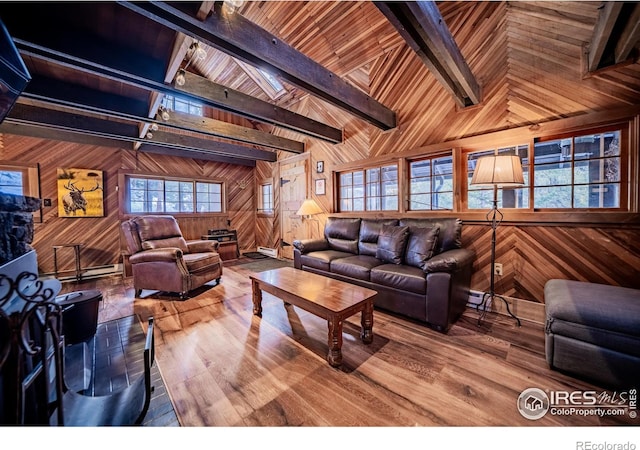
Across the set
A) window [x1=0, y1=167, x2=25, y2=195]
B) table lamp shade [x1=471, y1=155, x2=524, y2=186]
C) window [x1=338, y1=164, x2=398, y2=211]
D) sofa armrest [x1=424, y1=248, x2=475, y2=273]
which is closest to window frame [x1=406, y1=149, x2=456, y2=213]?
window [x1=338, y1=164, x2=398, y2=211]

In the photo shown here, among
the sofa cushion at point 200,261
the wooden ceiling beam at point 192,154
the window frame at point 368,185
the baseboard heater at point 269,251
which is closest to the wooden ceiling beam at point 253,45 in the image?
the window frame at point 368,185

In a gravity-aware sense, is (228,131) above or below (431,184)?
above

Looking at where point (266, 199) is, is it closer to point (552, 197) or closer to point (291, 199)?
point (291, 199)

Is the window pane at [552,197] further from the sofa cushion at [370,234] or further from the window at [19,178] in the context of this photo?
the window at [19,178]

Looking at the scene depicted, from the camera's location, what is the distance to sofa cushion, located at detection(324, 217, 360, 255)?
3607mm

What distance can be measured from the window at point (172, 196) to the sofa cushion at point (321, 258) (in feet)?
12.2

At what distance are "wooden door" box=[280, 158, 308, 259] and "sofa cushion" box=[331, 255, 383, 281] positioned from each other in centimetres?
229

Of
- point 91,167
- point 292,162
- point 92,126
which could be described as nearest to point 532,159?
point 292,162

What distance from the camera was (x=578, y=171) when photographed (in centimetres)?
235

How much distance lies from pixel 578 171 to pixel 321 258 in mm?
2849

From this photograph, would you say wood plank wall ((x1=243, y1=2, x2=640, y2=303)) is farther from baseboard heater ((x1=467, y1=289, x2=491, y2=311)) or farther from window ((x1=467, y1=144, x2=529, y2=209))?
window ((x1=467, y1=144, x2=529, y2=209))

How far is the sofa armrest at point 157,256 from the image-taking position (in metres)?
2.99
